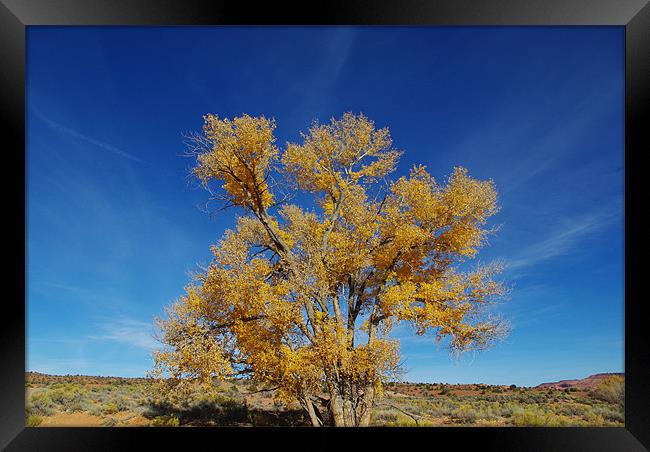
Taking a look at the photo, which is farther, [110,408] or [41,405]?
[110,408]

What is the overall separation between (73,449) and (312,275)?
3.23 metres

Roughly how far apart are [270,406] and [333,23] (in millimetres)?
5284

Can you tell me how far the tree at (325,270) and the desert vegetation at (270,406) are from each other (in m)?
0.61

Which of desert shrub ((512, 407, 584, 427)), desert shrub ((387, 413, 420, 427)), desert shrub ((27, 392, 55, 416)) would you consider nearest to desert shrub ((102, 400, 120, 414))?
desert shrub ((27, 392, 55, 416))

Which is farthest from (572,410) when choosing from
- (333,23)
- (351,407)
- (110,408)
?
(110,408)

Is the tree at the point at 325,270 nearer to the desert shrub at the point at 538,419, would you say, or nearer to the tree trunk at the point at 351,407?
the tree trunk at the point at 351,407

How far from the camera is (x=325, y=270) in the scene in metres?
5.47

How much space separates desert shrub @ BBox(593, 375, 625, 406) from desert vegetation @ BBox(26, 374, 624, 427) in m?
0.01

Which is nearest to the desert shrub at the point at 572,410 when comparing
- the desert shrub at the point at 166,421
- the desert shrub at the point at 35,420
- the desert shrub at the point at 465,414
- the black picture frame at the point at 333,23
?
the black picture frame at the point at 333,23

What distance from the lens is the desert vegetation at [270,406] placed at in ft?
17.4

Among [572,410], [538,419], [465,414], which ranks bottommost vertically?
[465,414]

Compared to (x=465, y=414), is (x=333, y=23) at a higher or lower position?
higher

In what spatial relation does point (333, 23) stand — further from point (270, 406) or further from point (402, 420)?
point (402, 420)
